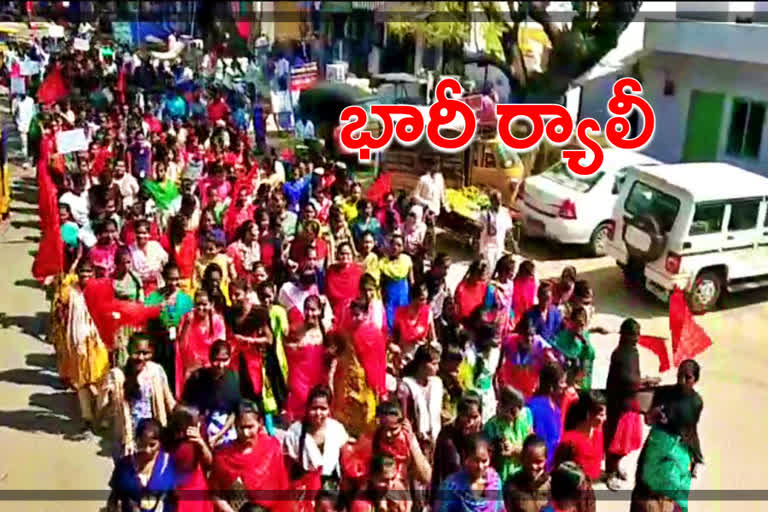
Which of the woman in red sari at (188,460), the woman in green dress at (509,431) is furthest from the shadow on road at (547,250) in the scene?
the woman in red sari at (188,460)

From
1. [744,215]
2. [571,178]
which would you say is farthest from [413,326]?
[571,178]

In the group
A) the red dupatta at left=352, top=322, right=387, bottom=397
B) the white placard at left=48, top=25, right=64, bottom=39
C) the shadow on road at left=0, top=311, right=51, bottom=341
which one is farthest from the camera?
the white placard at left=48, top=25, right=64, bottom=39

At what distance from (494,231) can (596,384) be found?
1.94 meters

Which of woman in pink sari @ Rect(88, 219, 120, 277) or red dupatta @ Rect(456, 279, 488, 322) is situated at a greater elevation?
woman in pink sari @ Rect(88, 219, 120, 277)

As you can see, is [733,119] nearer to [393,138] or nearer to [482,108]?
[482,108]

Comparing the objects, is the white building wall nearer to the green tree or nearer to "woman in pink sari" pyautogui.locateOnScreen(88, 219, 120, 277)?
the green tree

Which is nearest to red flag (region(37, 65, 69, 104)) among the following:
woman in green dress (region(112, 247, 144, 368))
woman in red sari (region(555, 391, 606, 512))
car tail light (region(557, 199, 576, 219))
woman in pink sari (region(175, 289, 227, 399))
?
car tail light (region(557, 199, 576, 219))

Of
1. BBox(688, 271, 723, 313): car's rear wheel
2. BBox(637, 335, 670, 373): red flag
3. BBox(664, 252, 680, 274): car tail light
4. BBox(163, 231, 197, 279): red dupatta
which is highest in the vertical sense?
BBox(163, 231, 197, 279): red dupatta

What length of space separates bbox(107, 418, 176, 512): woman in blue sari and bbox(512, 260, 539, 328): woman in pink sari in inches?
147

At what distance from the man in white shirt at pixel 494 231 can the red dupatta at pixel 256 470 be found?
5.23 metres

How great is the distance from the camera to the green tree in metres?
19.1

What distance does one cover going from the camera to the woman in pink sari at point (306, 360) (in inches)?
259

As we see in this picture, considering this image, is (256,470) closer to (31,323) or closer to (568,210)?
(31,323)

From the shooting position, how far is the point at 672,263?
10.4 meters
